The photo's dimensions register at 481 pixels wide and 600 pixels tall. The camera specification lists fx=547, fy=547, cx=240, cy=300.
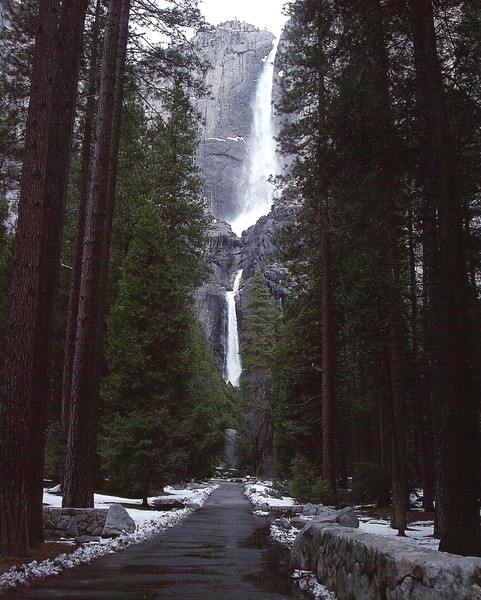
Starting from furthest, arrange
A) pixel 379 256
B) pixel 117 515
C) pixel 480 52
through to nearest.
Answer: pixel 379 256
pixel 117 515
pixel 480 52

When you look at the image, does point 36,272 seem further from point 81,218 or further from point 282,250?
point 282,250

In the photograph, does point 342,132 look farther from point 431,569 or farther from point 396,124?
point 431,569

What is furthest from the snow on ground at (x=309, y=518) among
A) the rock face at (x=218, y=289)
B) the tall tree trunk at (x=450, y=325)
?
the rock face at (x=218, y=289)

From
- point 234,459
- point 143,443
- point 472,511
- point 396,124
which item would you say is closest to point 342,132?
point 396,124

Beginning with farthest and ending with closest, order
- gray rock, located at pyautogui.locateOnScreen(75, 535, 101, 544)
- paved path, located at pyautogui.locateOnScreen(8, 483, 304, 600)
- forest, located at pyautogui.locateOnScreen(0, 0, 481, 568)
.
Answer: gray rock, located at pyautogui.locateOnScreen(75, 535, 101, 544), forest, located at pyautogui.locateOnScreen(0, 0, 481, 568), paved path, located at pyautogui.locateOnScreen(8, 483, 304, 600)

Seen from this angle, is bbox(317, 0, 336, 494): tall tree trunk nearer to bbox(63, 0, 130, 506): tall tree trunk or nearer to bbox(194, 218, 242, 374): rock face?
bbox(63, 0, 130, 506): tall tree trunk

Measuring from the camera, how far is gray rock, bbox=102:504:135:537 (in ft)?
27.7

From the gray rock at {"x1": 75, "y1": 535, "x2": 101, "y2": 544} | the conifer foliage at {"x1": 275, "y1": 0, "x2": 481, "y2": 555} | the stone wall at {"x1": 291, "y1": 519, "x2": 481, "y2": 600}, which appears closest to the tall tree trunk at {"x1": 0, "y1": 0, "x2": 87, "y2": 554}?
the gray rock at {"x1": 75, "y1": 535, "x2": 101, "y2": 544}

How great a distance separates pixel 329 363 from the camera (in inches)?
575

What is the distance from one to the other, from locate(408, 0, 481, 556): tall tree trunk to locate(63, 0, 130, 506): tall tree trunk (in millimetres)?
5940

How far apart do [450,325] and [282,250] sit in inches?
458

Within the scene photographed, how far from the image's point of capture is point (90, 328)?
9828 mm

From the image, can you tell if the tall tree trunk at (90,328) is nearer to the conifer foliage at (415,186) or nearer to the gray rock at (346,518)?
the conifer foliage at (415,186)

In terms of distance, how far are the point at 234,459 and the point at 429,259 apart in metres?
49.5
